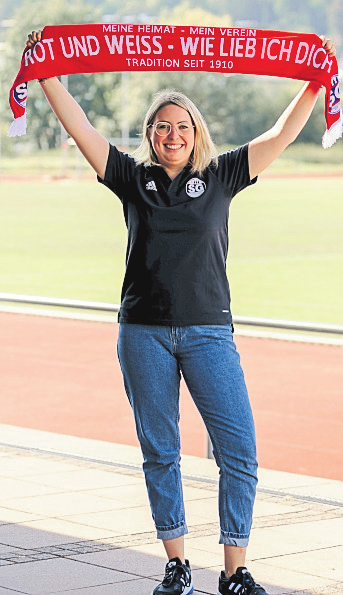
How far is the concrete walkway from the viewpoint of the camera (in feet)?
14.6

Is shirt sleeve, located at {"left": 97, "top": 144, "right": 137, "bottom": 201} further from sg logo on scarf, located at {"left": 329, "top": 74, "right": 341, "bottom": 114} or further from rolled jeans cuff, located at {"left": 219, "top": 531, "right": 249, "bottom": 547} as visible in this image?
rolled jeans cuff, located at {"left": 219, "top": 531, "right": 249, "bottom": 547}

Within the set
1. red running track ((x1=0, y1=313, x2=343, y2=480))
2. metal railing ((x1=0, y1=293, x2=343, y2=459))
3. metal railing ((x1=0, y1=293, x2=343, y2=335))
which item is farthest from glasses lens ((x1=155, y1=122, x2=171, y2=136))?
red running track ((x1=0, y1=313, x2=343, y2=480))

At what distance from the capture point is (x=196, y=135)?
4.11 m

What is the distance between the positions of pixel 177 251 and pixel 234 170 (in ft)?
1.21

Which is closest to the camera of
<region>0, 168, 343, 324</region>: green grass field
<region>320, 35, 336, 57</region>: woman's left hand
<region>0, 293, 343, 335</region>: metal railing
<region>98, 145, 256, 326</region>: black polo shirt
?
<region>98, 145, 256, 326</region>: black polo shirt

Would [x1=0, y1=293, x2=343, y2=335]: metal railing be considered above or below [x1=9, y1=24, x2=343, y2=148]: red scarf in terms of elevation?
below

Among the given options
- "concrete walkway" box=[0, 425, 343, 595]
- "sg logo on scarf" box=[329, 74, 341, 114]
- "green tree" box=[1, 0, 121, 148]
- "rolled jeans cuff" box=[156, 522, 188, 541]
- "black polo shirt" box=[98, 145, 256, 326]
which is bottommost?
"concrete walkway" box=[0, 425, 343, 595]

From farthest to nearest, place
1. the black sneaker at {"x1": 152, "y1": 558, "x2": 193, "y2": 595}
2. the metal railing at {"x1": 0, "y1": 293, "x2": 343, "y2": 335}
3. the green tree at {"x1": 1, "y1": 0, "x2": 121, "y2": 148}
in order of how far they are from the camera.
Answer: the green tree at {"x1": 1, "y1": 0, "x2": 121, "y2": 148}
the metal railing at {"x1": 0, "y1": 293, "x2": 343, "y2": 335}
the black sneaker at {"x1": 152, "y1": 558, "x2": 193, "y2": 595}

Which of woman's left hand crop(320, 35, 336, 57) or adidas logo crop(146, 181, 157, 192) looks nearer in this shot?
adidas logo crop(146, 181, 157, 192)

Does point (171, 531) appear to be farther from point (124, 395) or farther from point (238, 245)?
point (238, 245)

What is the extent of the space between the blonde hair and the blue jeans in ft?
1.86

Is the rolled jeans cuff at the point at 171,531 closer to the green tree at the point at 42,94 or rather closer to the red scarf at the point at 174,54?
the red scarf at the point at 174,54

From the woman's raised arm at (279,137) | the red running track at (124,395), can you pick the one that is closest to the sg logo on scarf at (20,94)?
the woman's raised arm at (279,137)

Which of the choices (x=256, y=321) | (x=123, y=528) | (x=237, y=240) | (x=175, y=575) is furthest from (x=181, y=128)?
(x=237, y=240)
